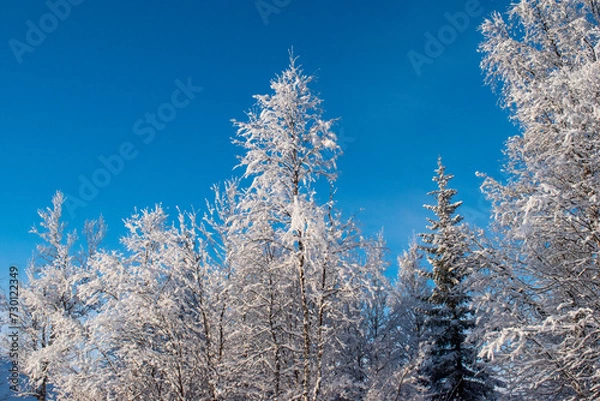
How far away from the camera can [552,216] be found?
18.9 ft

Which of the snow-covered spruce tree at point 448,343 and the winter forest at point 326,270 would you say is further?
the snow-covered spruce tree at point 448,343

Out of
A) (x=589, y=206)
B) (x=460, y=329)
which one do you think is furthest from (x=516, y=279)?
(x=460, y=329)

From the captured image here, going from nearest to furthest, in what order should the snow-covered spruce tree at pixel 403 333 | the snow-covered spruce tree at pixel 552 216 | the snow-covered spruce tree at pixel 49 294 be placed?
the snow-covered spruce tree at pixel 552 216 < the snow-covered spruce tree at pixel 403 333 < the snow-covered spruce tree at pixel 49 294

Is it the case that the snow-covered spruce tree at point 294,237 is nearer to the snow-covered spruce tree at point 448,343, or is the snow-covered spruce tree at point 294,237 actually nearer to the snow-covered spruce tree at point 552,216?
the snow-covered spruce tree at point 552,216

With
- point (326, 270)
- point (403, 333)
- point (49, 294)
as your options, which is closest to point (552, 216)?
point (326, 270)

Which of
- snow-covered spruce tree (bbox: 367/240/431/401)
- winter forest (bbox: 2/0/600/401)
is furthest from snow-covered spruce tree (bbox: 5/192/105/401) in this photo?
snow-covered spruce tree (bbox: 367/240/431/401)

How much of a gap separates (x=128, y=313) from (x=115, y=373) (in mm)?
1216

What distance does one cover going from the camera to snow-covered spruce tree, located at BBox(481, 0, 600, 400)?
207 inches

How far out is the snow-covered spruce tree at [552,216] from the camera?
526cm

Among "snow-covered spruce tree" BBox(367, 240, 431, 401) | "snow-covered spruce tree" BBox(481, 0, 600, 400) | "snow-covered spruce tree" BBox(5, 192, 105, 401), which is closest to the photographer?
"snow-covered spruce tree" BBox(481, 0, 600, 400)

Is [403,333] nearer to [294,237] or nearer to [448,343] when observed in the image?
[448,343]

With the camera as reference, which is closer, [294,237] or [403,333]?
[294,237]

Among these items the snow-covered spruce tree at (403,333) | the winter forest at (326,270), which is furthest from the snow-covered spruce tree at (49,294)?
the snow-covered spruce tree at (403,333)

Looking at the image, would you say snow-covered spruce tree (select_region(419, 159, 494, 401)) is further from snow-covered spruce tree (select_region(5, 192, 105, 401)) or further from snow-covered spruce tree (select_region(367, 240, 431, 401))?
snow-covered spruce tree (select_region(5, 192, 105, 401))
